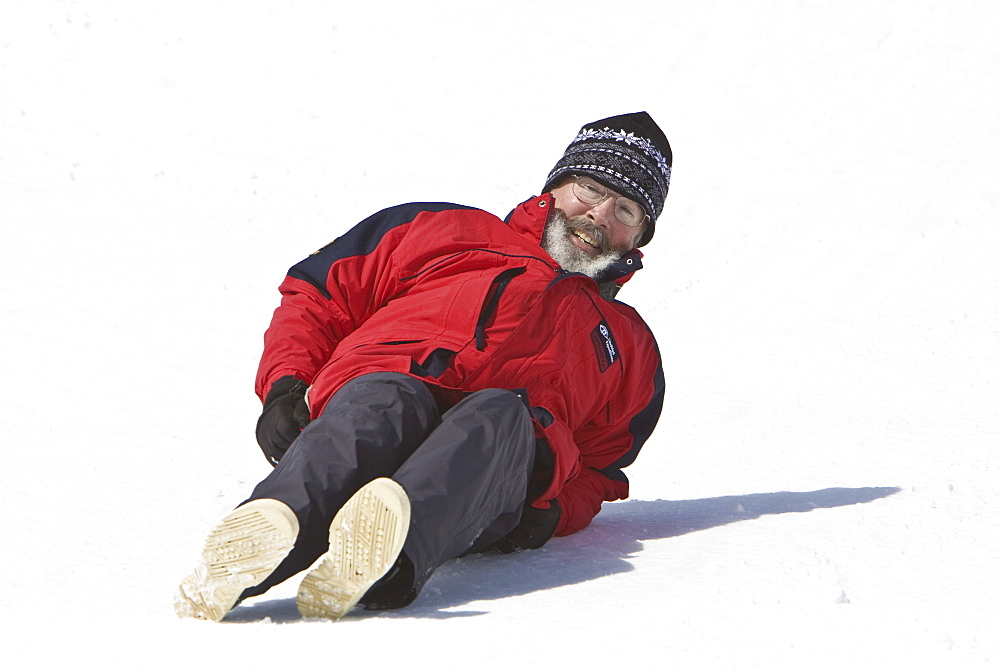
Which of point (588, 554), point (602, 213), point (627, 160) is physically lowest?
point (588, 554)

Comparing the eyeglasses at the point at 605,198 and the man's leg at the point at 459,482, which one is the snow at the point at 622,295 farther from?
the eyeglasses at the point at 605,198

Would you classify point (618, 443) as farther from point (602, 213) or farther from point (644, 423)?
point (602, 213)

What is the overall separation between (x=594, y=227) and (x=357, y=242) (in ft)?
2.15

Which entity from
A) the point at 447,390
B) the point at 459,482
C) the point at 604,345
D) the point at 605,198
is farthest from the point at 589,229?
the point at 459,482

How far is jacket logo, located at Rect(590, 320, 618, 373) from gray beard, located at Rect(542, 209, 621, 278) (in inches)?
11.7

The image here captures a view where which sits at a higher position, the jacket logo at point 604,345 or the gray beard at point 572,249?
the gray beard at point 572,249

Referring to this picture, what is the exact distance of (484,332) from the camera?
104 inches

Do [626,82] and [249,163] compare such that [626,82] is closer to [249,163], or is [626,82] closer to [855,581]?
[249,163]

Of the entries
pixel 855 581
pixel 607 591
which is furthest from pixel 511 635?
pixel 855 581

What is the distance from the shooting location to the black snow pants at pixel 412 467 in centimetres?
206

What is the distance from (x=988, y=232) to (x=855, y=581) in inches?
174

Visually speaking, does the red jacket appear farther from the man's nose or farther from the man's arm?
the man's nose

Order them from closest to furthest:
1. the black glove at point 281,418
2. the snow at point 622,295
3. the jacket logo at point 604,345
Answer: the snow at point 622,295 < the black glove at point 281,418 < the jacket logo at point 604,345

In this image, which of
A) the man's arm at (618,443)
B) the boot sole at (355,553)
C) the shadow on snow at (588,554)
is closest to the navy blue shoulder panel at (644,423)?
the man's arm at (618,443)
